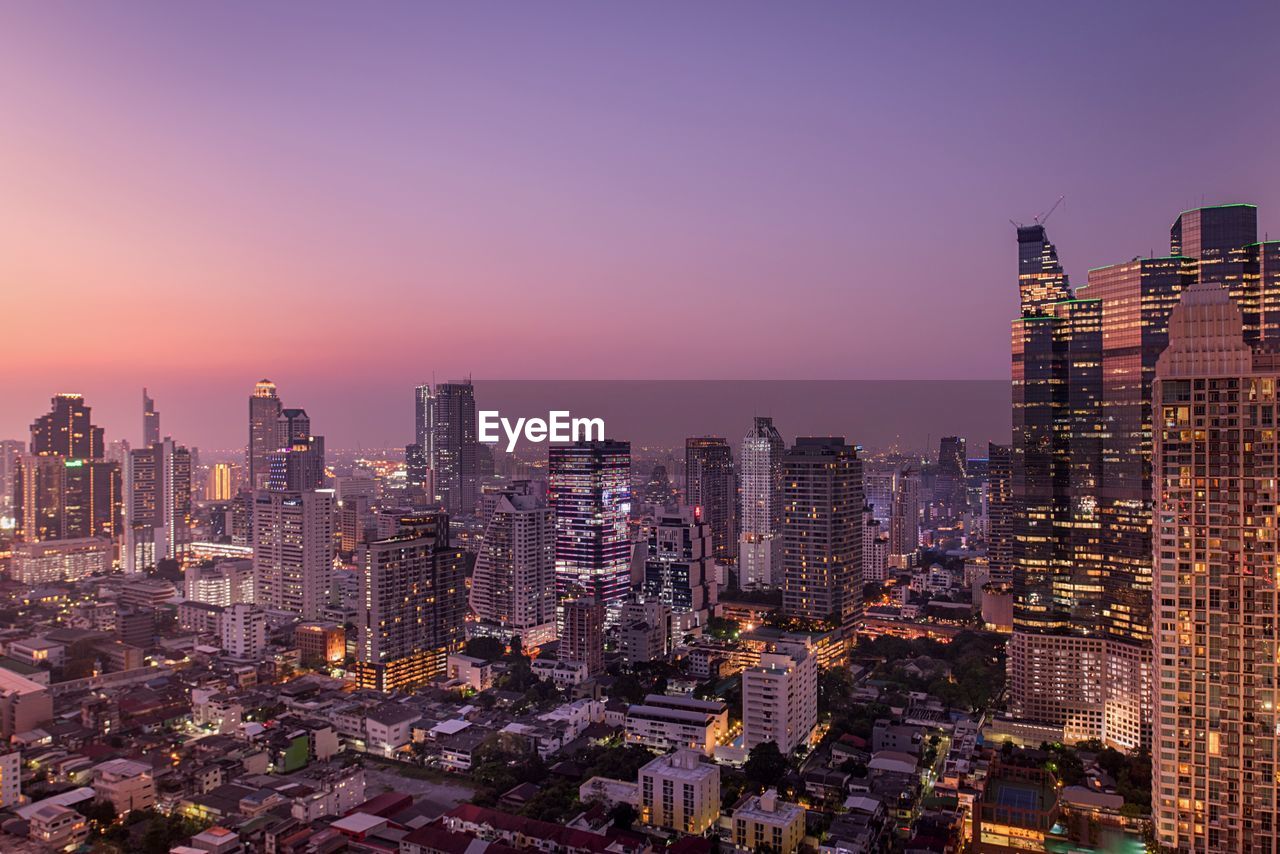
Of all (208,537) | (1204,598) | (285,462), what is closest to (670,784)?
(1204,598)

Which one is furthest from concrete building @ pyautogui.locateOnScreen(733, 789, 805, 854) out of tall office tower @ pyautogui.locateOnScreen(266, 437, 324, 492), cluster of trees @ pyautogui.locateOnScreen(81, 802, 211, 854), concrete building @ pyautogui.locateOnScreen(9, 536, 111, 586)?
→ concrete building @ pyautogui.locateOnScreen(9, 536, 111, 586)

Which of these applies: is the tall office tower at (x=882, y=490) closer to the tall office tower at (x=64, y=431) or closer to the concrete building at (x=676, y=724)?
the concrete building at (x=676, y=724)

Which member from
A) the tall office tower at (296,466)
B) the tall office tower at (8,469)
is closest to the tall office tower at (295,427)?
the tall office tower at (296,466)

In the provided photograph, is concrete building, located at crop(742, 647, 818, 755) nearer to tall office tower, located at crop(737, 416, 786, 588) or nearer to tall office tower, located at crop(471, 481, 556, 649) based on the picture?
tall office tower, located at crop(471, 481, 556, 649)

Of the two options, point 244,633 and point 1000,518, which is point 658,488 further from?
point 244,633

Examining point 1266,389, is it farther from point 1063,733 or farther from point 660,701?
point 660,701
